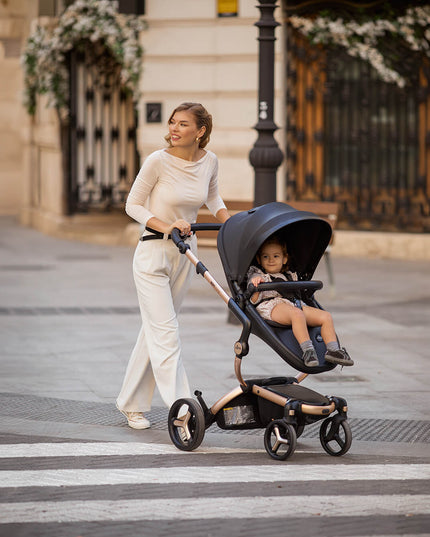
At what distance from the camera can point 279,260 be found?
6.61m

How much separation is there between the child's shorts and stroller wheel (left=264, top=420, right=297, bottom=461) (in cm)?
55

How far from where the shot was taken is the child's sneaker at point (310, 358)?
20.6 feet

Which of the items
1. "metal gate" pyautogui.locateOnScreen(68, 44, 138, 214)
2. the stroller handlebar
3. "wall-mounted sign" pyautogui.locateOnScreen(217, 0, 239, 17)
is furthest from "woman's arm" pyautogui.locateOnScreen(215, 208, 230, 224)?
"metal gate" pyautogui.locateOnScreen(68, 44, 138, 214)

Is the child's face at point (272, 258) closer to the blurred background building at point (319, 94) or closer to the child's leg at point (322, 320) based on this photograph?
the child's leg at point (322, 320)

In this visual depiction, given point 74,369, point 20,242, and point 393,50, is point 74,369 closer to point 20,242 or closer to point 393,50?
point 393,50

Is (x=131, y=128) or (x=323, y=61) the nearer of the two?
(x=323, y=61)

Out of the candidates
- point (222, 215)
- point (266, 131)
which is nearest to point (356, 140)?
point (266, 131)

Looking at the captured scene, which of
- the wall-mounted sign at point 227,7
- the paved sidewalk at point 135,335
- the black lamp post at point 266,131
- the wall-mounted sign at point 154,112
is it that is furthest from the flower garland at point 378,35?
the black lamp post at point 266,131

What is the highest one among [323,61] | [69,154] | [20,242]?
[323,61]

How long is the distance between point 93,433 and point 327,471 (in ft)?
4.90

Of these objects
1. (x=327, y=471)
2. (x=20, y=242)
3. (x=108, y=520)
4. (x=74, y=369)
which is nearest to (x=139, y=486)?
(x=108, y=520)

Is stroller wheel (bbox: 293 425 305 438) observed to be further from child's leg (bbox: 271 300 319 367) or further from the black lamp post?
the black lamp post

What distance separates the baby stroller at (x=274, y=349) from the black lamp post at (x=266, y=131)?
4.17 meters

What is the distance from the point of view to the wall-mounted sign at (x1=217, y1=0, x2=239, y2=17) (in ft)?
40.3
